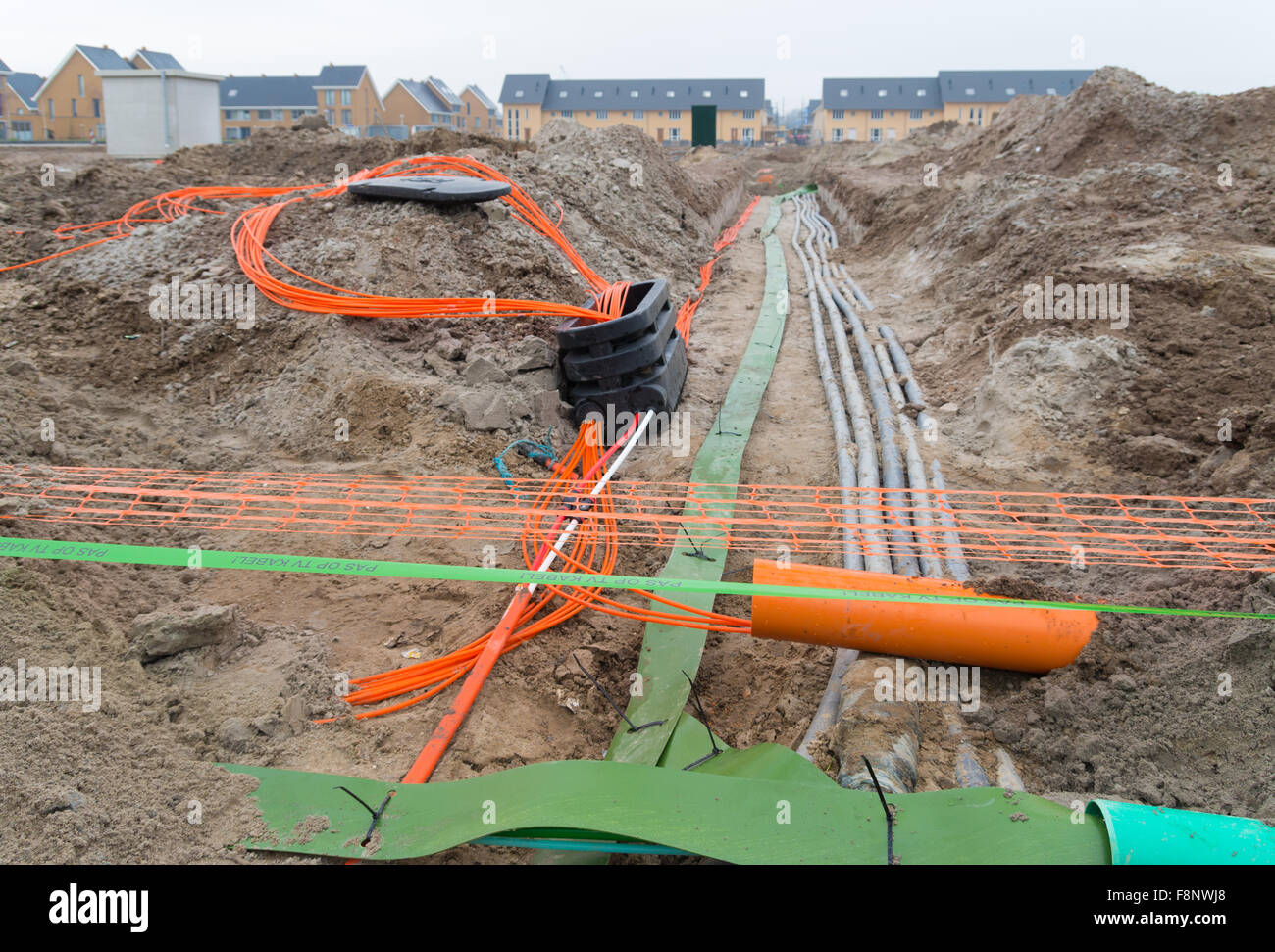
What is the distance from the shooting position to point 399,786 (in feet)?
8.34

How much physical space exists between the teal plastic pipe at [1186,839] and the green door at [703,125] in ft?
119

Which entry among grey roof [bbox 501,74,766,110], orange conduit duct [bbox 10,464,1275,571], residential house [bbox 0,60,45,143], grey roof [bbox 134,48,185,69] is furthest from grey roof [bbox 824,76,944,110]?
orange conduit duct [bbox 10,464,1275,571]

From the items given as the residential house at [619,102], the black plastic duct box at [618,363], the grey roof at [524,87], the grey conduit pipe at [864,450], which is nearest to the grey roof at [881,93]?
the residential house at [619,102]

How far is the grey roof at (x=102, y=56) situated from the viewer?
26953 millimetres

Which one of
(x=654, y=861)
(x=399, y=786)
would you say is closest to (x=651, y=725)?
(x=654, y=861)

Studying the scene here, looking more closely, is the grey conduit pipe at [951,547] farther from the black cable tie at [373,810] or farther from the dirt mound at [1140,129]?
the dirt mound at [1140,129]

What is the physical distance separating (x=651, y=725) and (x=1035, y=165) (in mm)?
11705

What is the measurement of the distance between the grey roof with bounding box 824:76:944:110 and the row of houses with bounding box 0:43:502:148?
23.3m

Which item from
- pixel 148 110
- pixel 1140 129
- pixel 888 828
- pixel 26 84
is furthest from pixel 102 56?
pixel 888 828

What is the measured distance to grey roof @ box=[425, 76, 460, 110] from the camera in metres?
50.7
